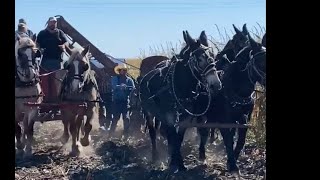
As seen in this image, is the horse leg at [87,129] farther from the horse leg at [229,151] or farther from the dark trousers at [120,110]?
the horse leg at [229,151]

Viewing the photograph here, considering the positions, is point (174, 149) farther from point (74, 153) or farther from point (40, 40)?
point (40, 40)

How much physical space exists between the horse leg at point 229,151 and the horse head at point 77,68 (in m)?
1.85

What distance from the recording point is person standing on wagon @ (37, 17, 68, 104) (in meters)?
7.11

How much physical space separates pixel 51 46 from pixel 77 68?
27.0 inches

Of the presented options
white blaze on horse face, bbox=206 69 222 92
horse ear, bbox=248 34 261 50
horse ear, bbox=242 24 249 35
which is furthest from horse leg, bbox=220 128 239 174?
horse ear, bbox=242 24 249 35

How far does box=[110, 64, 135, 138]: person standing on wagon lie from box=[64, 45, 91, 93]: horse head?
28.5 inches

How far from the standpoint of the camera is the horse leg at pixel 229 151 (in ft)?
19.7

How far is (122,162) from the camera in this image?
6.51m

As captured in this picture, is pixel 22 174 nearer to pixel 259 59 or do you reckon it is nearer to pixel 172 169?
pixel 172 169

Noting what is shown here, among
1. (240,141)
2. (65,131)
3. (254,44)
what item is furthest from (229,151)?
(65,131)

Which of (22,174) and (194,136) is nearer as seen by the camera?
(22,174)

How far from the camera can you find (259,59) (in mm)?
5809
